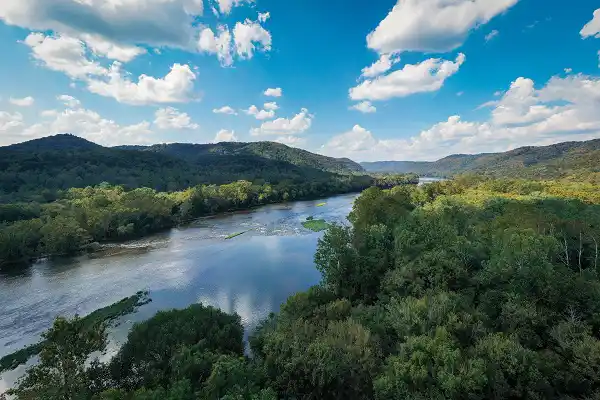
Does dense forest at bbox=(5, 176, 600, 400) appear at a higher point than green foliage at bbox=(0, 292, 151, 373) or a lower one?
higher

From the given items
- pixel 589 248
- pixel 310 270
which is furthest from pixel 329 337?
pixel 589 248

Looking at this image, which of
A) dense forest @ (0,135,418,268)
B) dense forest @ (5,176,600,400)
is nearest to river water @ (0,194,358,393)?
dense forest @ (0,135,418,268)

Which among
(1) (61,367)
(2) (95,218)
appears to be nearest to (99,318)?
(1) (61,367)

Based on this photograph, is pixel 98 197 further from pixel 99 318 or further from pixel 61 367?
pixel 61 367

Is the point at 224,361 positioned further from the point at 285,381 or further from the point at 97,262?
the point at 97,262

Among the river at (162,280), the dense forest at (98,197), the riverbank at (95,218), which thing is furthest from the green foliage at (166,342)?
the dense forest at (98,197)

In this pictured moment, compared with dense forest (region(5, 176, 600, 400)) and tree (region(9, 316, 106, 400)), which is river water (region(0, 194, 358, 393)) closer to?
dense forest (region(5, 176, 600, 400))

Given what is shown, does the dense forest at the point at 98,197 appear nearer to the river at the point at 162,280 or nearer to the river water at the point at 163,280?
the river at the point at 162,280
